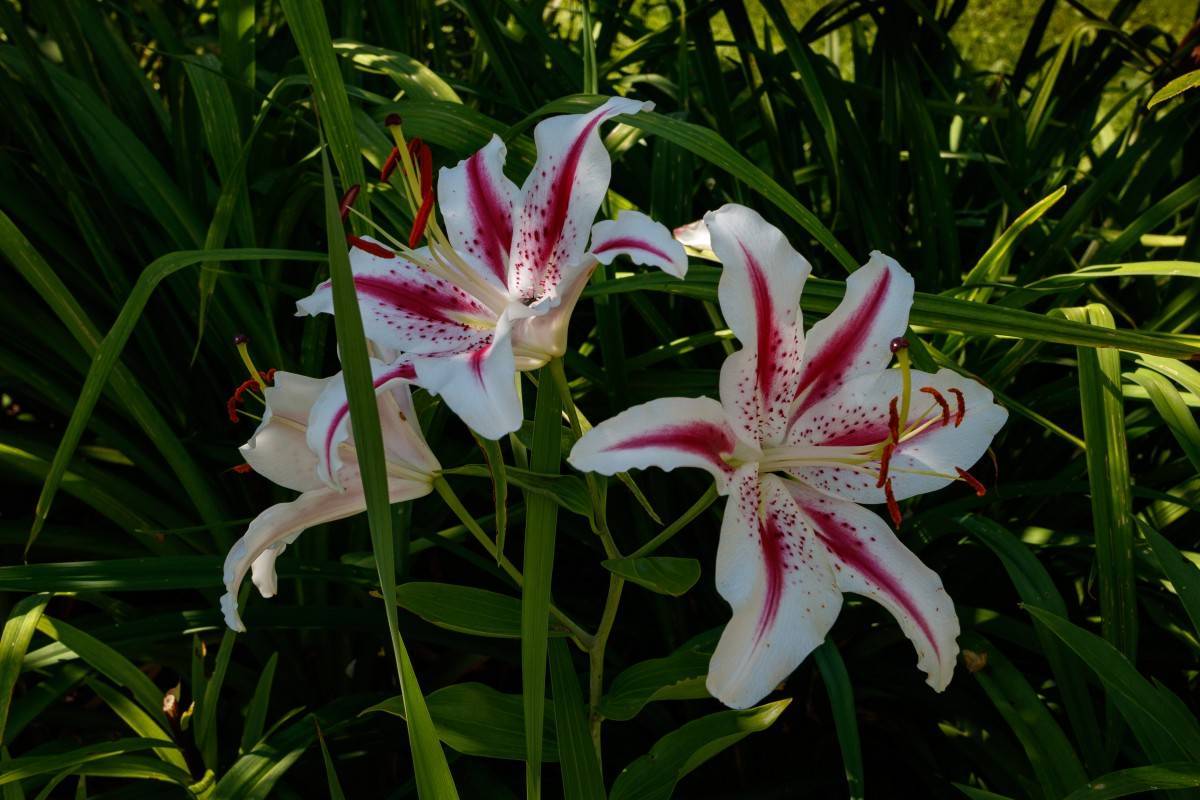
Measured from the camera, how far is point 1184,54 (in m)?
1.38

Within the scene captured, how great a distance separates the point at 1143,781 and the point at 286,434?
577 mm

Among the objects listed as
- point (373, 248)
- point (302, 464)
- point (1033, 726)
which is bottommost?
point (1033, 726)

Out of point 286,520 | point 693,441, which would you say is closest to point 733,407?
point 693,441

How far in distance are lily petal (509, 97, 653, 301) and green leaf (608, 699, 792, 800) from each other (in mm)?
303

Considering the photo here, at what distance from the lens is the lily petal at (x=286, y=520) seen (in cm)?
66

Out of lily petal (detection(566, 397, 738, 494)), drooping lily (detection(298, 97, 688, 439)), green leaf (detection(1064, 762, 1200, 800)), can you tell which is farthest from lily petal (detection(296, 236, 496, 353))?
green leaf (detection(1064, 762, 1200, 800))

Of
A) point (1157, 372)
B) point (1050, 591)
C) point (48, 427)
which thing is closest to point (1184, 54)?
point (1157, 372)

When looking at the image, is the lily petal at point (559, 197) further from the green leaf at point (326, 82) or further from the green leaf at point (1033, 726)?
the green leaf at point (1033, 726)

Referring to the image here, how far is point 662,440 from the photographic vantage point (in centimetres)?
59

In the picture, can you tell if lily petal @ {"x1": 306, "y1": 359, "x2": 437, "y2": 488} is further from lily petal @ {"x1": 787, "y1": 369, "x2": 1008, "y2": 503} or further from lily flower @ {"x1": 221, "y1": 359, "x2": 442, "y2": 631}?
lily petal @ {"x1": 787, "y1": 369, "x2": 1008, "y2": 503}

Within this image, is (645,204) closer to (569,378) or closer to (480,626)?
(569,378)

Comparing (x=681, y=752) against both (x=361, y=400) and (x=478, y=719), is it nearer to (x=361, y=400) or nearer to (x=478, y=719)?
(x=478, y=719)

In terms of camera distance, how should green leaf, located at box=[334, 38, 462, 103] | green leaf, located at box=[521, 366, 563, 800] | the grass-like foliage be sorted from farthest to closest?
green leaf, located at box=[334, 38, 462, 103] → the grass-like foliage → green leaf, located at box=[521, 366, 563, 800]

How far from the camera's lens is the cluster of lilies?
60 cm
